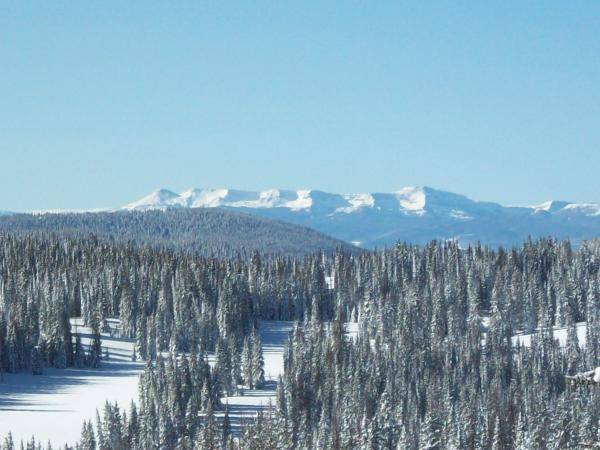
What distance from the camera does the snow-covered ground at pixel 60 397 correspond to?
484 feet

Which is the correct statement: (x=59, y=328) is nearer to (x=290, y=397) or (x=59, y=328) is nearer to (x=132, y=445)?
(x=290, y=397)

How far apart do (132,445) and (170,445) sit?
5068mm

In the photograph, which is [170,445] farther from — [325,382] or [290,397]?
[325,382]

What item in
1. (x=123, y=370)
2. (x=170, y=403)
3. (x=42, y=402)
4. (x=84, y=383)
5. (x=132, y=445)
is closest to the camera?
(x=132, y=445)

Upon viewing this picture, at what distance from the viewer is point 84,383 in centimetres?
18138

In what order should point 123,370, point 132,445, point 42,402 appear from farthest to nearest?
1. point 123,370
2. point 42,402
3. point 132,445

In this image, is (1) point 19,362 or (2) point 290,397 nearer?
(2) point 290,397

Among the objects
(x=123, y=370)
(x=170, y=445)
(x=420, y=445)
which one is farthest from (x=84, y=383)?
(x=420, y=445)

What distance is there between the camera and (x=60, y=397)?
16875 centimetres

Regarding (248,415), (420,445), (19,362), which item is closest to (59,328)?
(19,362)

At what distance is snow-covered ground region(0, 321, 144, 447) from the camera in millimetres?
147375

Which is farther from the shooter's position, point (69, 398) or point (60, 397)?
point (60, 397)

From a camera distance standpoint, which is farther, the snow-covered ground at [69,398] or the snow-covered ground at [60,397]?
the snow-covered ground at [69,398]

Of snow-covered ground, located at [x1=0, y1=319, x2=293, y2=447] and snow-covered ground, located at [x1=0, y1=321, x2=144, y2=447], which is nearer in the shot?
snow-covered ground, located at [x1=0, y1=321, x2=144, y2=447]
